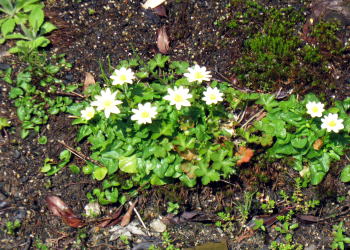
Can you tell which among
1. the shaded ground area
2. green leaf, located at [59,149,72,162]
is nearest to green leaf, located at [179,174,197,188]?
the shaded ground area

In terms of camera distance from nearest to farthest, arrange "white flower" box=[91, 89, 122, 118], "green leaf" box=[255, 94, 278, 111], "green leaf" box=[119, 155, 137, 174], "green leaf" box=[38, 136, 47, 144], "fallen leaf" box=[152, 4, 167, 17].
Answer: "white flower" box=[91, 89, 122, 118]
"green leaf" box=[119, 155, 137, 174]
"green leaf" box=[255, 94, 278, 111]
"green leaf" box=[38, 136, 47, 144]
"fallen leaf" box=[152, 4, 167, 17]

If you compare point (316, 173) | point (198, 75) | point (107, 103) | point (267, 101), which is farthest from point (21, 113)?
point (316, 173)

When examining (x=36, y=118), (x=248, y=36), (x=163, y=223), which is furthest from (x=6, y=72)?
(x=248, y=36)

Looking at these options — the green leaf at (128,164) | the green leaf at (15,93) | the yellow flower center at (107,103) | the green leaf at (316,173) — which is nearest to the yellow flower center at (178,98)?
the yellow flower center at (107,103)

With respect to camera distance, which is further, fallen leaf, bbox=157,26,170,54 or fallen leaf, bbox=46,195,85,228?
fallen leaf, bbox=157,26,170,54

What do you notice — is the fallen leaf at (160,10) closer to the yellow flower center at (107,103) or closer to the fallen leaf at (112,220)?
the yellow flower center at (107,103)

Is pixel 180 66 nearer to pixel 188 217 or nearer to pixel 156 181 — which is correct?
pixel 156 181

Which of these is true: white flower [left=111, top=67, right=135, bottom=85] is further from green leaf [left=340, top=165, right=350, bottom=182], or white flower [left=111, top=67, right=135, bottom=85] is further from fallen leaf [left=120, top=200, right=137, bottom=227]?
green leaf [left=340, top=165, right=350, bottom=182]
